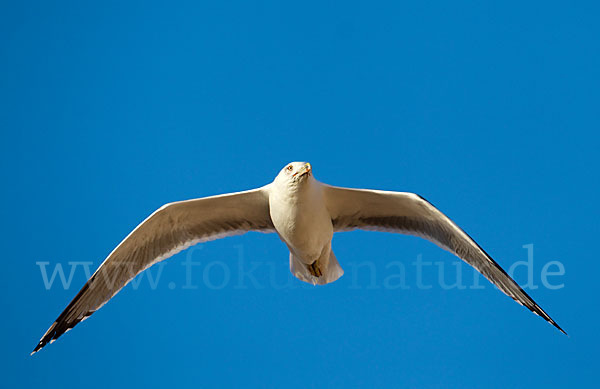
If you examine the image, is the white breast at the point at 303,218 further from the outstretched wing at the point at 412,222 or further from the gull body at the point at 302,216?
the outstretched wing at the point at 412,222

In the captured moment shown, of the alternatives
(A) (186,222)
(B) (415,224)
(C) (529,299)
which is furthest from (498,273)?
(A) (186,222)

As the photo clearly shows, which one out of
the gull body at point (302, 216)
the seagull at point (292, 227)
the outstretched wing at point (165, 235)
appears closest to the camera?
the gull body at point (302, 216)

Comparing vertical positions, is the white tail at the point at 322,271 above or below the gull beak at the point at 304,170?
below

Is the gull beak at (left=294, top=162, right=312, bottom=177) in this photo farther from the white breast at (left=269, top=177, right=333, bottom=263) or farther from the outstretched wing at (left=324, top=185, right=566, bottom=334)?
the outstretched wing at (left=324, top=185, right=566, bottom=334)

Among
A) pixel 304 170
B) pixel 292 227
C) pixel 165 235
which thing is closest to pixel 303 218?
pixel 292 227

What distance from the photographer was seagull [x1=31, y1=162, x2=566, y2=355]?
7586 millimetres

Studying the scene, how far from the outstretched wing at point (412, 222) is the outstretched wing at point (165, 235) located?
881 millimetres

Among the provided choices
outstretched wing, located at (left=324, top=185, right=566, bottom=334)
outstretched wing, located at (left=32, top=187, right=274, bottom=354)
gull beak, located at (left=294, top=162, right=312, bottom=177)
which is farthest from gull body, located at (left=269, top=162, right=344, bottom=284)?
outstretched wing, located at (left=32, top=187, right=274, bottom=354)

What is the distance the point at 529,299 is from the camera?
7.84m

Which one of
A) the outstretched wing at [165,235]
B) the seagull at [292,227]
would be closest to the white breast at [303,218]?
the seagull at [292,227]

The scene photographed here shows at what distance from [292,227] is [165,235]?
1605 mm

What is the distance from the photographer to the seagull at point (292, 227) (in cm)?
759

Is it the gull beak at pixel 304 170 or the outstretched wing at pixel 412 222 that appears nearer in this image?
the gull beak at pixel 304 170

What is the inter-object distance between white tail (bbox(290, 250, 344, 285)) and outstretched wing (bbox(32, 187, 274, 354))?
1.70 ft
